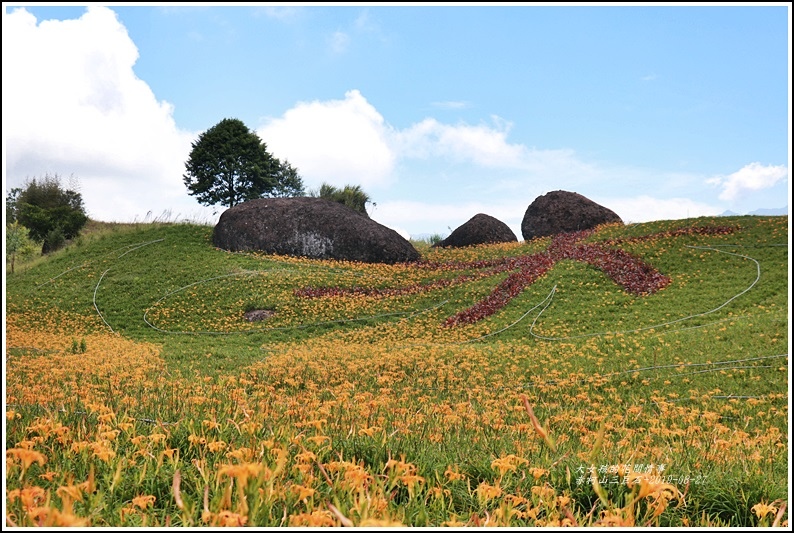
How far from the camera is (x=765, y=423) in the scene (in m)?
6.31

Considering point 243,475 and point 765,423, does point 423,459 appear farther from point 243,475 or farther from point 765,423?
point 765,423

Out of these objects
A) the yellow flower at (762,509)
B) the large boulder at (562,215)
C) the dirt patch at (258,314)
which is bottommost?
the yellow flower at (762,509)

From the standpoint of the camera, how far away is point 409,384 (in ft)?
26.4

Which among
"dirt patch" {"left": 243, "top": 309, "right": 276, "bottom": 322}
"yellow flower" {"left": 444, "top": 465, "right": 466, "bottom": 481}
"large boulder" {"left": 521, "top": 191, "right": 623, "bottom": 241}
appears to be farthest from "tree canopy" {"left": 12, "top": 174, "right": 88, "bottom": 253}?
"yellow flower" {"left": 444, "top": 465, "right": 466, "bottom": 481}

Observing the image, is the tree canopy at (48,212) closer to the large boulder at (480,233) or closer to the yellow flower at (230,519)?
the large boulder at (480,233)

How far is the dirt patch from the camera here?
15.4 m

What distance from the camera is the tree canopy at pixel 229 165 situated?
3080cm

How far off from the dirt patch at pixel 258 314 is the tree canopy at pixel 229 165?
17094mm

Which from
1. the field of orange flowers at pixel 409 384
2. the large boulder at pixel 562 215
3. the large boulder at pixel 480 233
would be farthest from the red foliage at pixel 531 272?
the large boulder at pixel 480 233

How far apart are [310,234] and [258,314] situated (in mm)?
7142

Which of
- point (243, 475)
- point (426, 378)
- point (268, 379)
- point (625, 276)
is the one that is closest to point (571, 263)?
point (625, 276)

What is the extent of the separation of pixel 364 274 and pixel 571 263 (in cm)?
674

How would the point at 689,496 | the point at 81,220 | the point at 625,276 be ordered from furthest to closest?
1. the point at 81,220
2. the point at 625,276
3. the point at 689,496

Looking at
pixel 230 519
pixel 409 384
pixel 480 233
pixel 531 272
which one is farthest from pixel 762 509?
pixel 480 233
